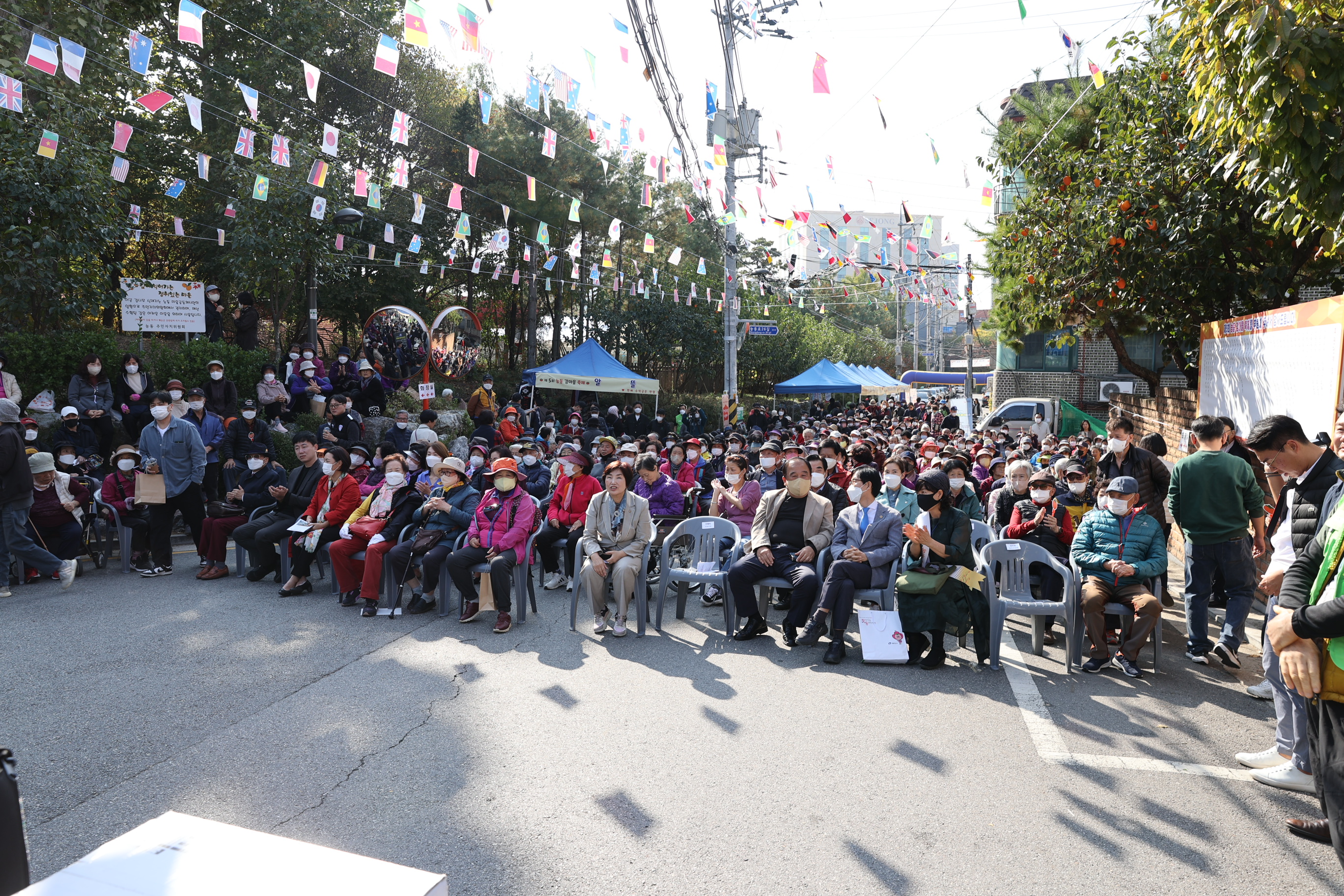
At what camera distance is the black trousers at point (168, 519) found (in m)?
8.88

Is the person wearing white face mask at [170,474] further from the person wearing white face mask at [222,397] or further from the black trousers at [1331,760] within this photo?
the black trousers at [1331,760]

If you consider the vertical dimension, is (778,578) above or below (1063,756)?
above

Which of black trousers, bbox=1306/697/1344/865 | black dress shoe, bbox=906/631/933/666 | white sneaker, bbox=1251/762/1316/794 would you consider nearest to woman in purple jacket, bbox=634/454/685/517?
black dress shoe, bbox=906/631/933/666

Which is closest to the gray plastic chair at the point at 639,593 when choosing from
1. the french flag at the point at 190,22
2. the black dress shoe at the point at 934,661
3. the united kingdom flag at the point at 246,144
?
the black dress shoe at the point at 934,661

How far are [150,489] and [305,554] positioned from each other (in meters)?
2.14

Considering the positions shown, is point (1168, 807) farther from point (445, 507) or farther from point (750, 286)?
point (750, 286)

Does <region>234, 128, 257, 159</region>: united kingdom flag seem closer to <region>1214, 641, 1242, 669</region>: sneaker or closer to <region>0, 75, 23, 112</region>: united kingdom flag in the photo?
<region>0, 75, 23, 112</region>: united kingdom flag

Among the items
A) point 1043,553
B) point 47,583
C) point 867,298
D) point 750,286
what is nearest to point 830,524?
point 1043,553

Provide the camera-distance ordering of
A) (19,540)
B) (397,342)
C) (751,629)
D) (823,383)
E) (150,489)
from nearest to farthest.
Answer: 1. (751,629)
2. (19,540)
3. (150,489)
4. (397,342)
5. (823,383)

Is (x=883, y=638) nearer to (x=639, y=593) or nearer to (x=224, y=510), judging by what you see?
(x=639, y=593)

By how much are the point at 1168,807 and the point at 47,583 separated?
9566 mm

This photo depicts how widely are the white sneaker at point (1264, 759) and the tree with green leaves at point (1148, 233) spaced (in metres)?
7.58

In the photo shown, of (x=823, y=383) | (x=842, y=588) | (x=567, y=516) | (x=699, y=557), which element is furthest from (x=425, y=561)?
(x=823, y=383)

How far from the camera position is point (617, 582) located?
23.3 ft
